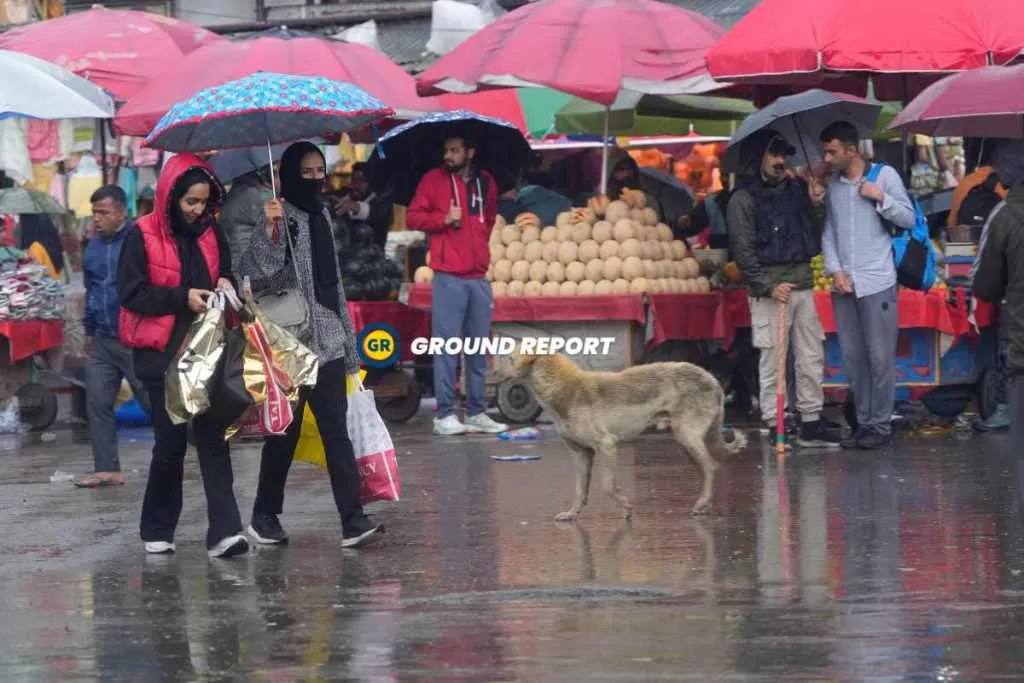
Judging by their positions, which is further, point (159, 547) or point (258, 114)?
point (258, 114)

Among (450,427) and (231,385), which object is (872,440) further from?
(231,385)

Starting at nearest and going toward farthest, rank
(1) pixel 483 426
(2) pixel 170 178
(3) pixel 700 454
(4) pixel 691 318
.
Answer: (2) pixel 170 178 → (3) pixel 700 454 → (1) pixel 483 426 → (4) pixel 691 318

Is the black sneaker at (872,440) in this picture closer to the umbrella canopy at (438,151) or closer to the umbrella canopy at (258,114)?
the umbrella canopy at (438,151)

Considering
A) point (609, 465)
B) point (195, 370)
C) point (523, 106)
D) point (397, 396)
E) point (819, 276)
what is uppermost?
point (523, 106)

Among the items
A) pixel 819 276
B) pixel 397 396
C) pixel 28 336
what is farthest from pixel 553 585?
pixel 28 336

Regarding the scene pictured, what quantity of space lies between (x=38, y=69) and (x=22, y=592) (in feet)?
28.2

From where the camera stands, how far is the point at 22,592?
8523 mm

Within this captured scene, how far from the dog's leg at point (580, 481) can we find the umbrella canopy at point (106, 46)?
9.34 meters

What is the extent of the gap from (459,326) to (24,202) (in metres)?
7.49

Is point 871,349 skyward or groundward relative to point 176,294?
groundward

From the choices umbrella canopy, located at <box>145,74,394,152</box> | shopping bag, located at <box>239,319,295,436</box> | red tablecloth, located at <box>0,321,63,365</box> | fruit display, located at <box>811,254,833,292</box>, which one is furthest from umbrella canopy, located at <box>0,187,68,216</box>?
shopping bag, located at <box>239,319,295,436</box>

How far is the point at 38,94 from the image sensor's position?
15.8 m

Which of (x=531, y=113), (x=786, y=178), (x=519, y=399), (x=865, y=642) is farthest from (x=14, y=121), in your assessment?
(x=865, y=642)

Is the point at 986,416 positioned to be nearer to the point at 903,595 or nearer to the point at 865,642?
the point at 903,595
